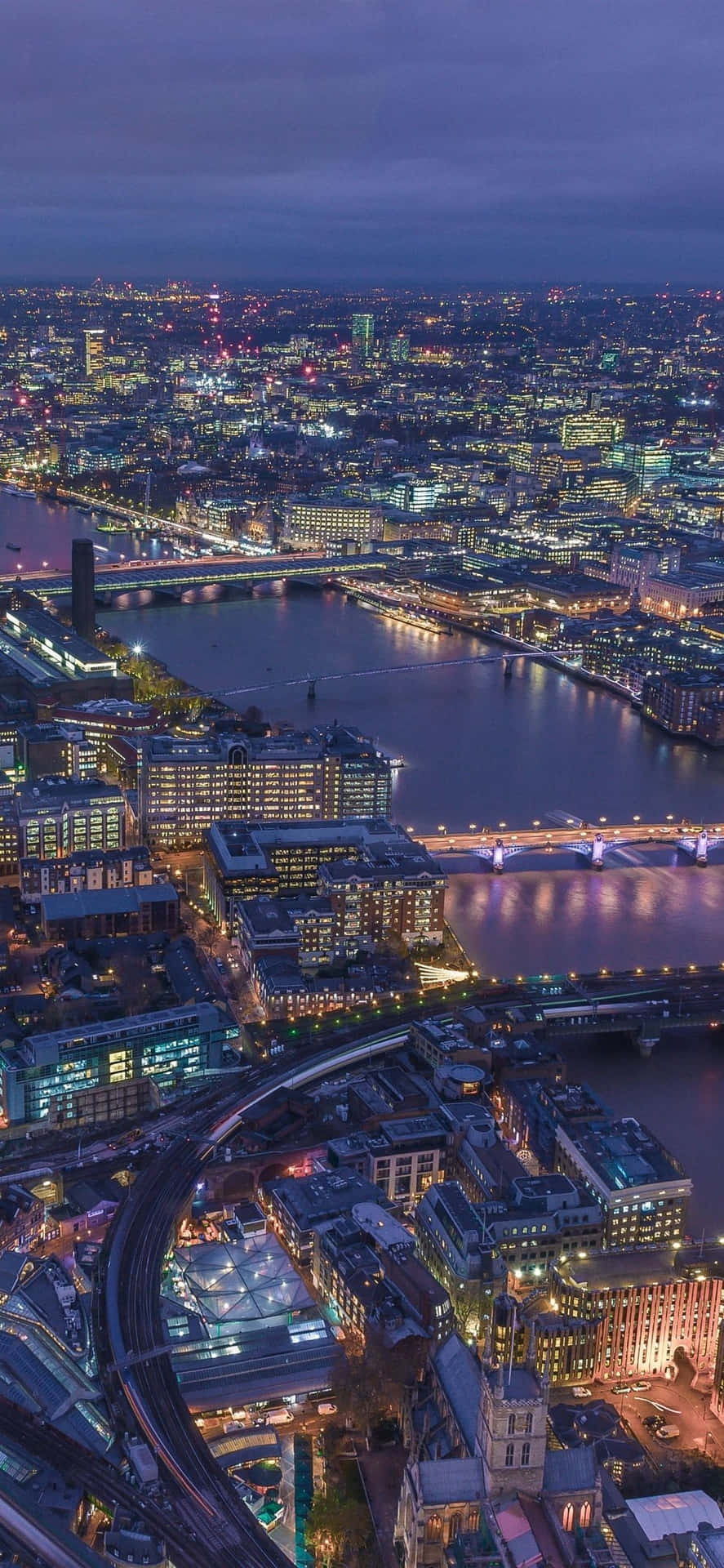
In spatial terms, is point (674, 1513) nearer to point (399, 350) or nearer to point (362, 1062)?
point (362, 1062)

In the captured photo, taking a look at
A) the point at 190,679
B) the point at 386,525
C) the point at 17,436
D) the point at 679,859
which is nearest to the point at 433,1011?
the point at 679,859

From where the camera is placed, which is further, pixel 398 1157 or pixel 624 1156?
pixel 398 1157

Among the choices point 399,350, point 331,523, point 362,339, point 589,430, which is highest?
point 362,339

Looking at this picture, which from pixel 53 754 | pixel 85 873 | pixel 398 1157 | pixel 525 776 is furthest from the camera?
pixel 525 776

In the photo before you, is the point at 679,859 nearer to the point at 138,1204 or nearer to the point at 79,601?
the point at 138,1204

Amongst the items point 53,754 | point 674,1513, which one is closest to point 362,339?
point 53,754

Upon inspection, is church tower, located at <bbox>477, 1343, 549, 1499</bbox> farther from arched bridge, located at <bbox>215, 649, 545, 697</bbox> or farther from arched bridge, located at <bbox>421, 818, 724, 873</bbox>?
arched bridge, located at <bbox>215, 649, 545, 697</bbox>

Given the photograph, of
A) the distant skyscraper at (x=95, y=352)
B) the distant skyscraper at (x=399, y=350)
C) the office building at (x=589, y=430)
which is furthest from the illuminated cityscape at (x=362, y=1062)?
the distant skyscraper at (x=399, y=350)

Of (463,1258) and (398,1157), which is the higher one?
(463,1258)
